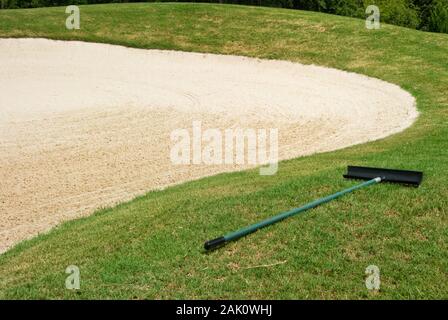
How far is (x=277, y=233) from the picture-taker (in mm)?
6387

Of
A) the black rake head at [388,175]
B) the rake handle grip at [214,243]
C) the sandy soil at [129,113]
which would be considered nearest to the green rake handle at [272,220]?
the rake handle grip at [214,243]

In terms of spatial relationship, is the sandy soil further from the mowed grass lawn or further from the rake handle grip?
the rake handle grip

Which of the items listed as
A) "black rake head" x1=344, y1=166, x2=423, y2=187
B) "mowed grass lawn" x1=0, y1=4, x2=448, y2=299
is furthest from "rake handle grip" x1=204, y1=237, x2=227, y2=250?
"black rake head" x1=344, y1=166, x2=423, y2=187

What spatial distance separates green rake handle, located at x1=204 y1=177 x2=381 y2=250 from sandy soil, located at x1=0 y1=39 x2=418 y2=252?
12.1 ft

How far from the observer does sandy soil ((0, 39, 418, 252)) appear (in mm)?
10383

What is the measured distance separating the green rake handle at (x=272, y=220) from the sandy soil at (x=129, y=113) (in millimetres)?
3692

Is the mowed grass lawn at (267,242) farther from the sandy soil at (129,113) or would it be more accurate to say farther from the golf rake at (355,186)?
the sandy soil at (129,113)

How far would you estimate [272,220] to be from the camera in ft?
21.5

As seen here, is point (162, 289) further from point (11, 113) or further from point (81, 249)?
point (11, 113)

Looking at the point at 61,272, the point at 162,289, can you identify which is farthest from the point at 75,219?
the point at 162,289

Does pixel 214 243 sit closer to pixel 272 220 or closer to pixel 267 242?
pixel 267 242

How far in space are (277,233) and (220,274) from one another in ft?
3.41

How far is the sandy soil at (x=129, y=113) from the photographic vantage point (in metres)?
10.4

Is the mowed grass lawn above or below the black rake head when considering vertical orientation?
below
